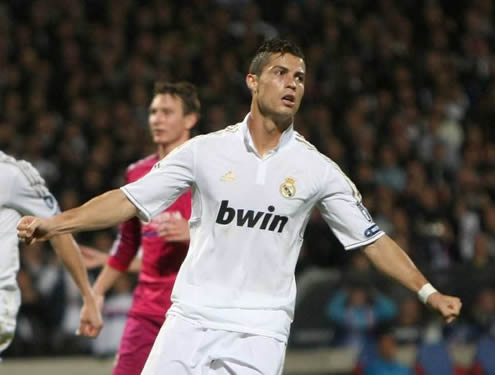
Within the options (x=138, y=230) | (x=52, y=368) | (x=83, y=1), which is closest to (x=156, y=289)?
(x=138, y=230)

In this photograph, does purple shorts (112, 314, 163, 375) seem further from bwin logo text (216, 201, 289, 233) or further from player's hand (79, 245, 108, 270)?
bwin logo text (216, 201, 289, 233)

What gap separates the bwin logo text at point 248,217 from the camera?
445 centimetres

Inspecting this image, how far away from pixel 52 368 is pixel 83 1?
5487 millimetres

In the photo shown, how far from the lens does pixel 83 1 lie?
13.0 meters

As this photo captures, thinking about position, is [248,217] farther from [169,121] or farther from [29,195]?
[169,121]

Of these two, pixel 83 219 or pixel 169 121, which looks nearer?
pixel 83 219

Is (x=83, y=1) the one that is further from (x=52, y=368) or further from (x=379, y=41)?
(x=52, y=368)

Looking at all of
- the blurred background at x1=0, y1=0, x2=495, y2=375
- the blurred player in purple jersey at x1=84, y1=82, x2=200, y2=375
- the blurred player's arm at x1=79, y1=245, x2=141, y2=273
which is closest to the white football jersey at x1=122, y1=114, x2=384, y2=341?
the blurred player in purple jersey at x1=84, y1=82, x2=200, y2=375

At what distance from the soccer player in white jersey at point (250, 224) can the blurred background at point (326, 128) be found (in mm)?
4860

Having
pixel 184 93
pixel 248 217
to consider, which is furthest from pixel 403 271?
pixel 184 93

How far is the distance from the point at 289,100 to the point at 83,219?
106 cm

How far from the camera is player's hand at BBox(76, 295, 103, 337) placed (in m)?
5.50

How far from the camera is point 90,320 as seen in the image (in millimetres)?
5504

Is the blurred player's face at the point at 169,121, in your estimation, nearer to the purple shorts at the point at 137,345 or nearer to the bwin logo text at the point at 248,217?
the purple shorts at the point at 137,345
